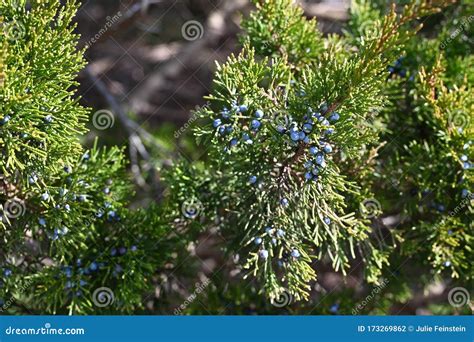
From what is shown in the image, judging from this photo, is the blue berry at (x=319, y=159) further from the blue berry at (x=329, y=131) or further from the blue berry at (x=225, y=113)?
the blue berry at (x=225, y=113)

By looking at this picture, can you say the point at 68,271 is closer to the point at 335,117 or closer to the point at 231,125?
the point at 231,125

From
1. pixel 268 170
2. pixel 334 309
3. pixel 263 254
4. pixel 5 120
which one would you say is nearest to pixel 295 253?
pixel 263 254

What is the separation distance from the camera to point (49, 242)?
1364 mm

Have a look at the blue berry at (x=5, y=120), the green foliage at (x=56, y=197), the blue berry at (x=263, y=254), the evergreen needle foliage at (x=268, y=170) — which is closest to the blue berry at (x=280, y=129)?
the evergreen needle foliage at (x=268, y=170)

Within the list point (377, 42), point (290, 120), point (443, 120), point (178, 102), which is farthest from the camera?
point (178, 102)

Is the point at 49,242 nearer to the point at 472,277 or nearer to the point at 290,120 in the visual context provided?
the point at 290,120

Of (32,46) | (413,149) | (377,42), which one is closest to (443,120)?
(413,149)

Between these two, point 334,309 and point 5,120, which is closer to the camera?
point 5,120

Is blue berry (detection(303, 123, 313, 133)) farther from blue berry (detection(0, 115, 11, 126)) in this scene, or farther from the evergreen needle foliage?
blue berry (detection(0, 115, 11, 126))

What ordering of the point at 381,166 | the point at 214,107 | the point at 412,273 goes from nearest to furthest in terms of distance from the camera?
the point at 381,166 < the point at 412,273 < the point at 214,107

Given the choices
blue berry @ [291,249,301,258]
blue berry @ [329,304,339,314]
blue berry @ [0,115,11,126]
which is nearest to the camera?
blue berry @ [0,115,11,126]

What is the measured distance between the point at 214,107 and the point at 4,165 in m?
0.92

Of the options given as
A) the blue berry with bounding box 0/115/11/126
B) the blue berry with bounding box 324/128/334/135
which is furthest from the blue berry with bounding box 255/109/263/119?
the blue berry with bounding box 0/115/11/126

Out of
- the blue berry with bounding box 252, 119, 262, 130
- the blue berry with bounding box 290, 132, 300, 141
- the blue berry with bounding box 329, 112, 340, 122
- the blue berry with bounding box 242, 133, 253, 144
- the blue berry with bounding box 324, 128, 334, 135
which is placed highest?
the blue berry with bounding box 329, 112, 340, 122
